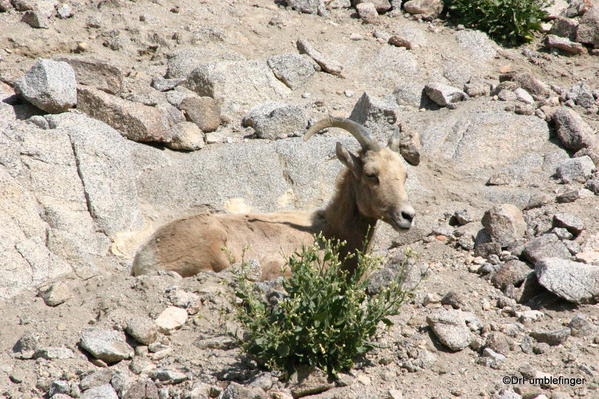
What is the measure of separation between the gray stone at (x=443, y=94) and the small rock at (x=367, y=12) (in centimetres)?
241

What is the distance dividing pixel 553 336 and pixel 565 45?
878 cm

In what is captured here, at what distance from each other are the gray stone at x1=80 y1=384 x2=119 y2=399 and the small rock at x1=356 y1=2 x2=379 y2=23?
10.1 m

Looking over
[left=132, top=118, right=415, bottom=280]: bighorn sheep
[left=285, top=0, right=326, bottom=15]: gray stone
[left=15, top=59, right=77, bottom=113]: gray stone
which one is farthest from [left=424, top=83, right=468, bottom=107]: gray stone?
[left=15, top=59, right=77, bottom=113]: gray stone

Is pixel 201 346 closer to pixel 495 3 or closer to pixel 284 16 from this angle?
pixel 284 16

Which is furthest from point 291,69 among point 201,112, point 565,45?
point 565,45

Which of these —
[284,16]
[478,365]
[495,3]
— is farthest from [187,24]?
[478,365]

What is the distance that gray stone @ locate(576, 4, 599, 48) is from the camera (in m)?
13.6

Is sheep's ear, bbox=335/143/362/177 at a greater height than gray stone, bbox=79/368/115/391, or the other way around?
sheep's ear, bbox=335/143/362/177

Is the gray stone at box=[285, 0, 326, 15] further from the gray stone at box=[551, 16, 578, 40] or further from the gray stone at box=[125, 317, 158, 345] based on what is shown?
the gray stone at box=[125, 317, 158, 345]

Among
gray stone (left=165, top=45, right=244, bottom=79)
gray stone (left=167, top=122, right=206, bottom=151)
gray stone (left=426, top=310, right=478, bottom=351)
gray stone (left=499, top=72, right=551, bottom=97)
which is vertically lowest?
gray stone (left=167, top=122, right=206, bottom=151)

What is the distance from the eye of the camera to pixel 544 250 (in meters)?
7.64

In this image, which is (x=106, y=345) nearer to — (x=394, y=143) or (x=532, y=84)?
(x=394, y=143)

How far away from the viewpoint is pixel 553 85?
12.5 m

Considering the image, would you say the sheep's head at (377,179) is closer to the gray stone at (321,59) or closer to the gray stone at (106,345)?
the gray stone at (106,345)
